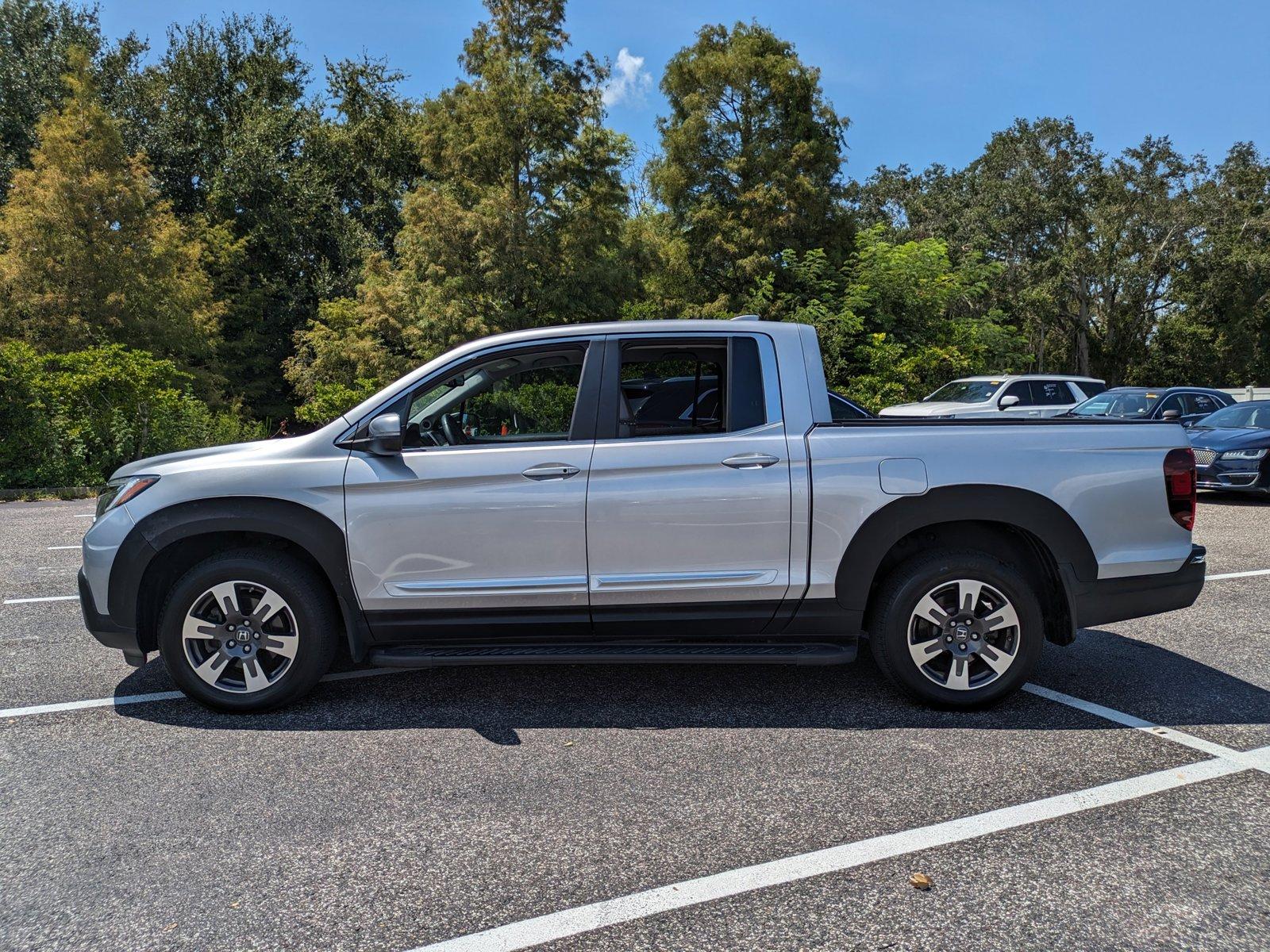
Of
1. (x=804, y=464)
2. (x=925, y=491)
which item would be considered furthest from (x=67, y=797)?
(x=925, y=491)

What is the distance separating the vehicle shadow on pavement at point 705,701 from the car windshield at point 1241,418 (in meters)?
9.42

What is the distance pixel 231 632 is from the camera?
14.0ft

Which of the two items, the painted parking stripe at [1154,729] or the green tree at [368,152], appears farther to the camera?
the green tree at [368,152]

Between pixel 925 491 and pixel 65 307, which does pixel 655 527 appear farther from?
pixel 65 307

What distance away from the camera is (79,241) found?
886 inches

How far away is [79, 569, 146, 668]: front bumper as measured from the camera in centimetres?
429

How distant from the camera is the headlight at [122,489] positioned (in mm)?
4344

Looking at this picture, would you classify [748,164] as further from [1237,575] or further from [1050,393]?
[1237,575]

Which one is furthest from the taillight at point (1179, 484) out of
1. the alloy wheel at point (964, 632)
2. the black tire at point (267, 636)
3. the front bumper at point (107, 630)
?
the front bumper at point (107, 630)

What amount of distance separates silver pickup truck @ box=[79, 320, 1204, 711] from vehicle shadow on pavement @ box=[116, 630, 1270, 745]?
0.66 feet

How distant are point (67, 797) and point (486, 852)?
176 centimetres

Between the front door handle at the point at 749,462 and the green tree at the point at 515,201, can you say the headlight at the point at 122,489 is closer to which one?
the front door handle at the point at 749,462

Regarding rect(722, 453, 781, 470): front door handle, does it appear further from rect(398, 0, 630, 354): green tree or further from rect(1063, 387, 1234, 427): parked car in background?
rect(398, 0, 630, 354): green tree

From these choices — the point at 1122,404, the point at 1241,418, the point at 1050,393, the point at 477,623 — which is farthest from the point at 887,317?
the point at 477,623
